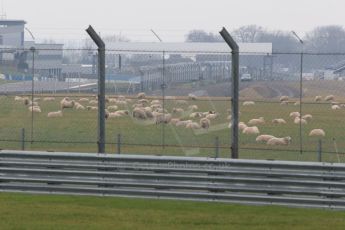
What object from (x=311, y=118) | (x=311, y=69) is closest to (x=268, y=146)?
(x=311, y=69)

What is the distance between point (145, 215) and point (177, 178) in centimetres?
139

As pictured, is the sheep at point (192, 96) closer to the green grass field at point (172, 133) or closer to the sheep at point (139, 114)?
the green grass field at point (172, 133)

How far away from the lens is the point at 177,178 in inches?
644

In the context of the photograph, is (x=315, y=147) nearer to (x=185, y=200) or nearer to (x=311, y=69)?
(x=311, y=69)

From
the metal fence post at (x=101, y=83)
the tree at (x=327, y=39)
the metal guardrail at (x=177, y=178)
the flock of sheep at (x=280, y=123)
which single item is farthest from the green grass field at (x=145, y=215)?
the tree at (x=327, y=39)

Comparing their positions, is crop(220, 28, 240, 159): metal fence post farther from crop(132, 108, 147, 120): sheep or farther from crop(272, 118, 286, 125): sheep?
crop(272, 118, 286, 125): sheep

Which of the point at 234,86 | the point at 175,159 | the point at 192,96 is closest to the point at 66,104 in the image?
the point at 192,96

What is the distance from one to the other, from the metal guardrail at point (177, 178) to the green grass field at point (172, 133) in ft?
20.4

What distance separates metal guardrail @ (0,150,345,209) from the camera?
51.5 ft

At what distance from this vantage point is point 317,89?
25.8 metres

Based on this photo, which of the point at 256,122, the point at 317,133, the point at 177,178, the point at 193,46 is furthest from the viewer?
the point at 193,46

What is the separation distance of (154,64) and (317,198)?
10.0 meters

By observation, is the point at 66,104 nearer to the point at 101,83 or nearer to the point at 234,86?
the point at 101,83

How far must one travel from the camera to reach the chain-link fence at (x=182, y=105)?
22.8 m
